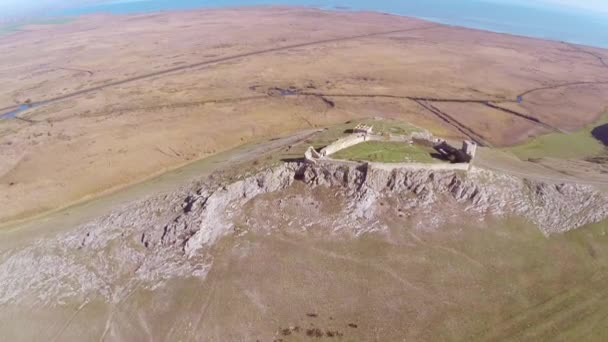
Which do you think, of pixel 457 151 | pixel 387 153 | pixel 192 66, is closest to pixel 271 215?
pixel 387 153

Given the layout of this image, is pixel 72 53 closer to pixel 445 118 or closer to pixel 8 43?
pixel 8 43

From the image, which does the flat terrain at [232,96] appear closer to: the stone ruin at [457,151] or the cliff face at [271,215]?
the cliff face at [271,215]

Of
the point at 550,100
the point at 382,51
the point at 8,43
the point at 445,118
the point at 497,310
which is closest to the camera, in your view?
the point at 497,310

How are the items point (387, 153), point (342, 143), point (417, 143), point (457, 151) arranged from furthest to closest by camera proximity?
point (417, 143), point (342, 143), point (457, 151), point (387, 153)

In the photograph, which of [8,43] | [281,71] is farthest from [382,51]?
[8,43]

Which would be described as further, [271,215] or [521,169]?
[521,169]

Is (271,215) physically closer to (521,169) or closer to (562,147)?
(521,169)
